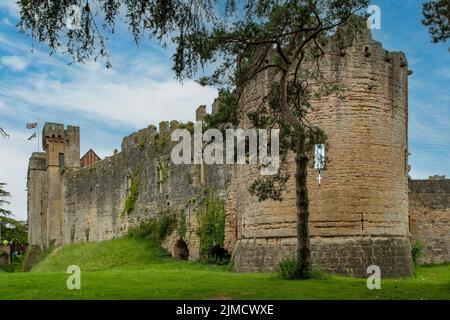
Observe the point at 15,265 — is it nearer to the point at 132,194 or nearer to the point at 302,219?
the point at 132,194

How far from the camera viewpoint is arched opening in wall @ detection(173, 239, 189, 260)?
30859mm

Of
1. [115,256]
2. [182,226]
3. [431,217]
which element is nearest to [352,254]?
[431,217]

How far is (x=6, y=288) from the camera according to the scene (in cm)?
1462

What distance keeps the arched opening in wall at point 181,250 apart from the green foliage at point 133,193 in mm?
5772

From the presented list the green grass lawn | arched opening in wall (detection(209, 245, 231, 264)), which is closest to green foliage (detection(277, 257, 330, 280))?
the green grass lawn

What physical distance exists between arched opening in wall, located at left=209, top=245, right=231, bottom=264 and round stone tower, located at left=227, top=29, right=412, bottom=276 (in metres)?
5.39

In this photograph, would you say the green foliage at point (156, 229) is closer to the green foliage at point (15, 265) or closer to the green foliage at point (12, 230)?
the green foliage at point (15, 265)

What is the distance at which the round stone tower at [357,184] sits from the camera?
19.1 metres

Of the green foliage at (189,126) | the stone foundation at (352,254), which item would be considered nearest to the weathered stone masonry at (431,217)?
the stone foundation at (352,254)

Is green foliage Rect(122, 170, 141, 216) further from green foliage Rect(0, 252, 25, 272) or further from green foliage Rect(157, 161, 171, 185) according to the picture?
green foliage Rect(0, 252, 25, 272)

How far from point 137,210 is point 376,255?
740 inches

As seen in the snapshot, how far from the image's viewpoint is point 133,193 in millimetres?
36094

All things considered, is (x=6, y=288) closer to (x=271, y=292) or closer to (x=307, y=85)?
(x=271, y=292)

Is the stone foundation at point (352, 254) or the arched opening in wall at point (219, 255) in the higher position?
the stone foundation at point (352, 254)
